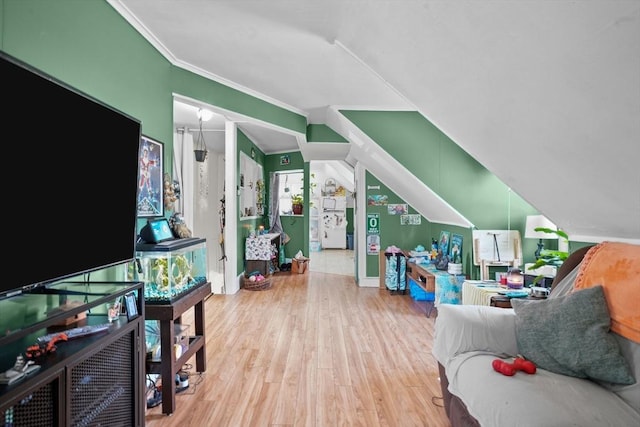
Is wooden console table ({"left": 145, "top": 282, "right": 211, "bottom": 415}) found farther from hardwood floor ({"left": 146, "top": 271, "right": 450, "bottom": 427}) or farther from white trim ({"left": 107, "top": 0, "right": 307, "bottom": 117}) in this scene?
white trim ({"left": 107, "top": 0, "right": 307, "bottom": 117})

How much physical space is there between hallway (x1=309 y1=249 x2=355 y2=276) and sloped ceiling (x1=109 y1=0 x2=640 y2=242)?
14.5 ft

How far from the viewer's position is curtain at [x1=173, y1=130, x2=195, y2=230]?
15.0 feet

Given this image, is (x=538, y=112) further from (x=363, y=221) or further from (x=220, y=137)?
(x=220, y=137)

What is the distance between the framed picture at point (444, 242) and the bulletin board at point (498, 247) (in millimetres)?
951

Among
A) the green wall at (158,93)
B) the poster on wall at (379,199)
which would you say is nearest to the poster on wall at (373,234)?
the poster on wall at (379,199)

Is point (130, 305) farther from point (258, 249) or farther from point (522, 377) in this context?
point (258, 249)

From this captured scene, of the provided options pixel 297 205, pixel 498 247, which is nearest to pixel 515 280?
pixel 498 247

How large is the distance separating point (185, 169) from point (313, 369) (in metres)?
3.38

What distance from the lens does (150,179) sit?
228 cm

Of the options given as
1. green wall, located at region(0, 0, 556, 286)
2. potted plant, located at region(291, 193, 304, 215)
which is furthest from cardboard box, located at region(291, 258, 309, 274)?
green wall, located at region(0, 0, 556, 286)

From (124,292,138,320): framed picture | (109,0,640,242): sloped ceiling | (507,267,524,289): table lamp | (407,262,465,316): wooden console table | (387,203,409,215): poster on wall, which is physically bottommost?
(407,262,465,316): wooden console table

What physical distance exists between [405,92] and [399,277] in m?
3.11

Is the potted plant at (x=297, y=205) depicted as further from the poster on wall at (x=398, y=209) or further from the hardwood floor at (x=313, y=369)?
the hardwood floor at (x=313, y=369)

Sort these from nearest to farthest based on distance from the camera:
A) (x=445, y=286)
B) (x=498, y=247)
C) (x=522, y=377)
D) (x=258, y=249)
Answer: (x=522, y=377) < (x=498, y=247) < (x=445, y=286) < (x=258, y=249)
